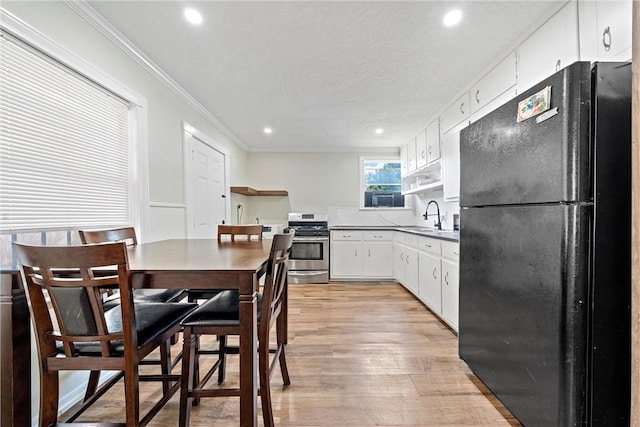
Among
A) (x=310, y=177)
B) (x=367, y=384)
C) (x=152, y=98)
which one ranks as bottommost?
(x=367, y=384)

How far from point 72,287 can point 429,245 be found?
293 centimetres

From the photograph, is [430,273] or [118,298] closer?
[118,298]

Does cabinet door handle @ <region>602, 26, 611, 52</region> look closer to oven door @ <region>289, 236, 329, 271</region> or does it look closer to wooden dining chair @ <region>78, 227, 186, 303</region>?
wooden dining chair @ <region>78, 227, 186, 303</region>

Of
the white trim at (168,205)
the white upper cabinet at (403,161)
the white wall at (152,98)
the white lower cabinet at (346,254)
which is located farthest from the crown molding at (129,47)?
the white upper cabinet at (403,161)

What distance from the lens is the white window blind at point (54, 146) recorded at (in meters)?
1.49

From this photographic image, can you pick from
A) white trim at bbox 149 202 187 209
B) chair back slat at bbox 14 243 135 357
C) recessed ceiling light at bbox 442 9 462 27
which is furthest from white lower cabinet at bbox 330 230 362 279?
chair back slat at bbox 14 243 135 357

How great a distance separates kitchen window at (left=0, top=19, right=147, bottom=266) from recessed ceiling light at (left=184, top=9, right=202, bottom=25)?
71cm

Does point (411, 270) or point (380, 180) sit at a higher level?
point (380, 180)

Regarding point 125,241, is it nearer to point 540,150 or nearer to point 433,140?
point 540,150

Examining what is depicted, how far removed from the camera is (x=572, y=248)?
1.16 metres

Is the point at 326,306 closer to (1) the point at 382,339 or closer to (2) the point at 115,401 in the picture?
(1) the point at 382,339

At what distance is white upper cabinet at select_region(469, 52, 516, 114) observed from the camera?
2354 mm

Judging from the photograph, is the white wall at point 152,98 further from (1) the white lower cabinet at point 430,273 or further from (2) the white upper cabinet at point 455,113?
(2) the white upper cabinet at point 455,113

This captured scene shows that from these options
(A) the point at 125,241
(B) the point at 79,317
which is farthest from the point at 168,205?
(B) the point at 79,317
